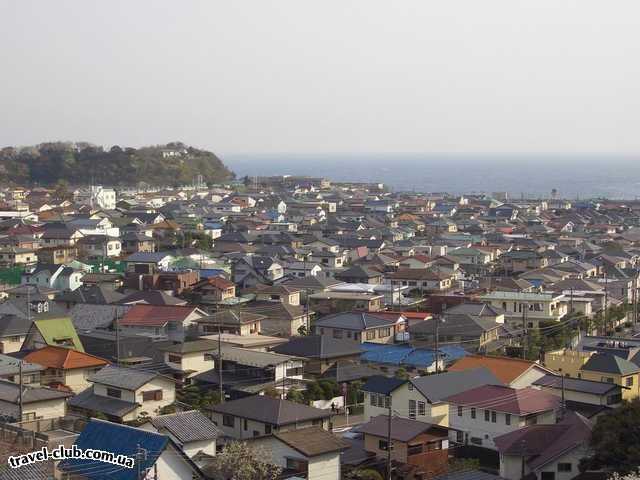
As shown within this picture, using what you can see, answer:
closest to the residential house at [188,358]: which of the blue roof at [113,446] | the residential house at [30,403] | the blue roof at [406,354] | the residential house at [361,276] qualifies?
the blue roof at [406,354]

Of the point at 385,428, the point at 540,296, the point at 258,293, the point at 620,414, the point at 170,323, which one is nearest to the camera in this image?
the point at 620,414

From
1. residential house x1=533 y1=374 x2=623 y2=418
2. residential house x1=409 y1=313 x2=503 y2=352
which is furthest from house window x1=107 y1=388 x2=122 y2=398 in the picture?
residential house x1=409 y1=313 x2=503 y2=352

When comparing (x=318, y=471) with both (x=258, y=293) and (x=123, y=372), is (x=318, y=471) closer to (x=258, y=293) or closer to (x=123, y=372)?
(x=123, y=372)

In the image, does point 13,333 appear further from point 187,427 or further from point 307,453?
point 307,453

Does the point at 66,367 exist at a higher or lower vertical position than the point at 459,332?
higher

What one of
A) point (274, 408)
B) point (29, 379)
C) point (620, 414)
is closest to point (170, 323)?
point (29, 379)

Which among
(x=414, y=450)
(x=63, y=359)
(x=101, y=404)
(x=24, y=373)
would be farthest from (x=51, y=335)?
(x=414, y=450)

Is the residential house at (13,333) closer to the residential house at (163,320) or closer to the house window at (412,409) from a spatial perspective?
the residential house at (163,320)
